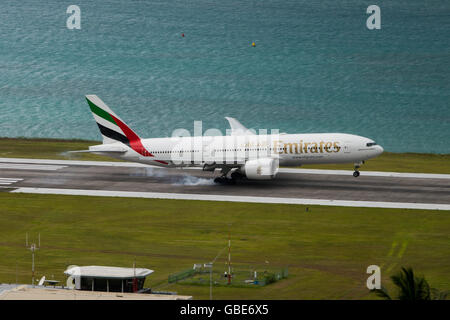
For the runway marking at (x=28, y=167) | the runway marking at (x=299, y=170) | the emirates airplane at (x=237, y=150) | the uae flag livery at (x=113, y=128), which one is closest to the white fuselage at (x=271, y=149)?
the emirates airplane at (x=237, y=150)

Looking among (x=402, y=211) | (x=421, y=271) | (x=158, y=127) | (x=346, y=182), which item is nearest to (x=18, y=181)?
(x=346, y=182)

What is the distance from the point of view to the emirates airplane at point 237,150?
83875 millimetres

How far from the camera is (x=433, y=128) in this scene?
529ft

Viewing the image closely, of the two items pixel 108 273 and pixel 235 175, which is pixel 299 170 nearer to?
pixel 235 175

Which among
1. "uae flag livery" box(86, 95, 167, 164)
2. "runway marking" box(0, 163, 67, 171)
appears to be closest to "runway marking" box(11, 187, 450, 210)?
"uae flag livery" box(86, 95, 167, 164)

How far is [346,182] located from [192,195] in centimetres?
1757

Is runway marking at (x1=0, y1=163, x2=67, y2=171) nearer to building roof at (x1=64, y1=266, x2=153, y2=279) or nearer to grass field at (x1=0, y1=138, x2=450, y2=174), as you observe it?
grass field at (x1=0, y1=138, x2=450, y2=174)

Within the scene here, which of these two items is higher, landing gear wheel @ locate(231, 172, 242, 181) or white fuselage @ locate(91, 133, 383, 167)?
white fuselage @ locate(91, 133, 383, 167)

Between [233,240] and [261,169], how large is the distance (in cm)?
1990

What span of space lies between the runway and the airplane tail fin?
4611 mm

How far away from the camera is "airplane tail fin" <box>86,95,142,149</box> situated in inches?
3433

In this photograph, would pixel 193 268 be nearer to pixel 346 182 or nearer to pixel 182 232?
pixel 182 232

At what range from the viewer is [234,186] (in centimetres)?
8562

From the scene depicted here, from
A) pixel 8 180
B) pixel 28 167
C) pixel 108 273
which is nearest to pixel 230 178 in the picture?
pixel 8 180
